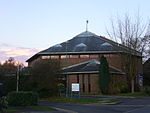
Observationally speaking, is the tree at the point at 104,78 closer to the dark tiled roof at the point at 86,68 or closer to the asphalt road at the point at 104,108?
the dark tiled roof at the point at 86,68

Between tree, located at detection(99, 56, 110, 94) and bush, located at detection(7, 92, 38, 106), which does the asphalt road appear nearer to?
bush, located at detection(7, 92, 38, 106)

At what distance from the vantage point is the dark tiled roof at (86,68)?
172ft

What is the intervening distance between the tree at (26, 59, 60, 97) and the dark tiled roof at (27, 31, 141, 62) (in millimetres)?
20263

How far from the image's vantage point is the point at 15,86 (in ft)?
132

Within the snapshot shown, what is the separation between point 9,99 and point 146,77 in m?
49.6

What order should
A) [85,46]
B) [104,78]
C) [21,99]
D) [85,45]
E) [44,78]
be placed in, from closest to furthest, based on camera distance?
[21,99] < [44,78] < [104,78] < [85,46] < [85,45]

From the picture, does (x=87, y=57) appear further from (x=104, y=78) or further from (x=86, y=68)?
(x=104, y=78)

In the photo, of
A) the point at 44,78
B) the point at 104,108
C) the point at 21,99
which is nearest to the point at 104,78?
the point at 44,78

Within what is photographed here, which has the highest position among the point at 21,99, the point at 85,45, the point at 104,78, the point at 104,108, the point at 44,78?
the point at 85,45

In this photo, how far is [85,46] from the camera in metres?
61.7

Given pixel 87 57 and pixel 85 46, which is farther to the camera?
pixel 85 46

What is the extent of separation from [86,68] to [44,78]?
17.2 m

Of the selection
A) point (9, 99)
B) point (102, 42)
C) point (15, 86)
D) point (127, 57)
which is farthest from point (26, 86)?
Answer: point (102, 42)

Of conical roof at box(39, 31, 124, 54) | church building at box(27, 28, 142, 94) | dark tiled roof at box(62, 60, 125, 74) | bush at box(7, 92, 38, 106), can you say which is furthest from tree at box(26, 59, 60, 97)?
conical roof at box(39, 31, 124, 54)
